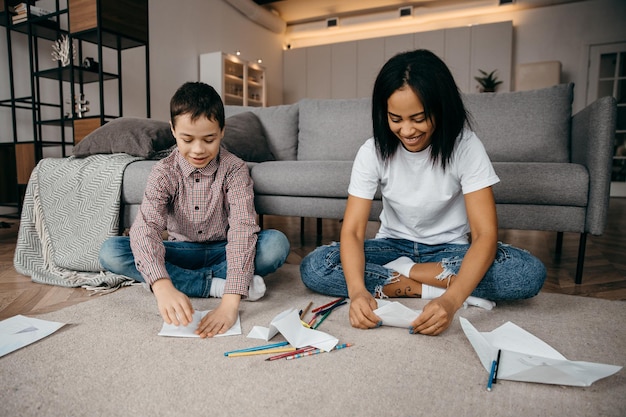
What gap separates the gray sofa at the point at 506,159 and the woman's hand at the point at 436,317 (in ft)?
2.45

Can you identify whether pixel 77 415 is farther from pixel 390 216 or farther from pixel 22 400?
pixel 390 216

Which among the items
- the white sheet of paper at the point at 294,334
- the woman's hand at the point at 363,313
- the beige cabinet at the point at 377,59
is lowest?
the white sheet of paper at the point at 294,334

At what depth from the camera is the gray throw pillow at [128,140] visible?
1.76 m

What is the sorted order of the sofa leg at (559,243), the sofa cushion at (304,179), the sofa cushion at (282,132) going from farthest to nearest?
the sofa cushion at (282,132)
the sofa leg at (559,243)
the sofa cushion at (304,179)

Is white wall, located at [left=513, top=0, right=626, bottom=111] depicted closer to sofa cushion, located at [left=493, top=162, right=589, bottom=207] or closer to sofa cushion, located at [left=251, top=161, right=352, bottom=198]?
sofa cushion, located at [left=493, top=162, right=589, bottom=207]

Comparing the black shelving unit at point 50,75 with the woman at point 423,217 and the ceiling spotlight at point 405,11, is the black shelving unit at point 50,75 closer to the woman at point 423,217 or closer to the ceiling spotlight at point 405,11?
the woman at point 423,217

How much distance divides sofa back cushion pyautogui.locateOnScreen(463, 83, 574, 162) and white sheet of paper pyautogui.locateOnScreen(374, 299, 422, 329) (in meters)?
1.17

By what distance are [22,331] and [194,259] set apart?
478 mm

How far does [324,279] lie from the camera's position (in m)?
Answer: 1.22

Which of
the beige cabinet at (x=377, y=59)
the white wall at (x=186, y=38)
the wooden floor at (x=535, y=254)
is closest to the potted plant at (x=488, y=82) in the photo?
the beige cabinet at (x=377, y=59)

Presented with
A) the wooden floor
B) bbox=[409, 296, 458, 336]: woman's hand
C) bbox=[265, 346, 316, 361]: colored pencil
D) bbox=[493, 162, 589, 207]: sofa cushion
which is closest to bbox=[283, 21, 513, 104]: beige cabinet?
the wooden floor

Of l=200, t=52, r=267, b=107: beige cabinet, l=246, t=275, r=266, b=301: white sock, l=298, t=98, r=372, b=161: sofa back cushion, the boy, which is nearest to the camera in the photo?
the boy

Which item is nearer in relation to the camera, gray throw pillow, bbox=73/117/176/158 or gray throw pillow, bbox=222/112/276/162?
gray throw pillow, bbox=73/117/176/158

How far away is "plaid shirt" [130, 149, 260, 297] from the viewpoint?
1086 mm
